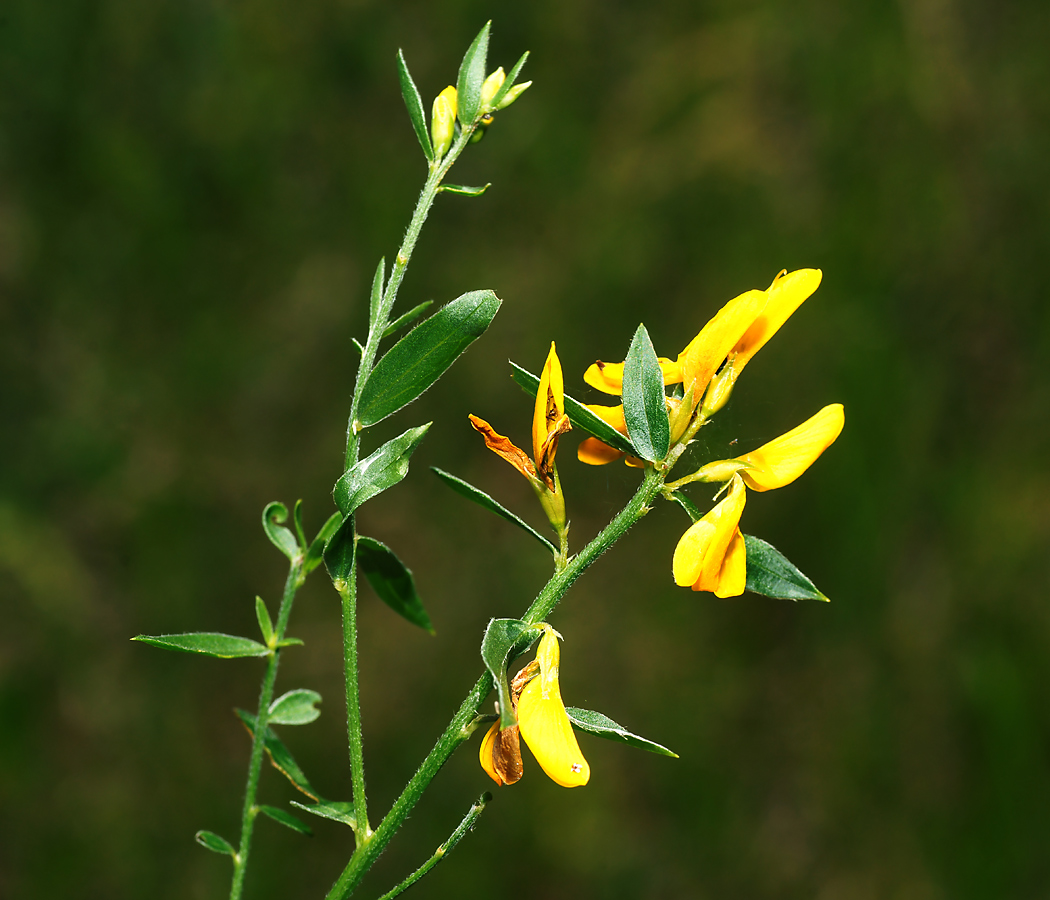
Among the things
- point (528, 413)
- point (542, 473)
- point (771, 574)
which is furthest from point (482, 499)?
point (528, 413)

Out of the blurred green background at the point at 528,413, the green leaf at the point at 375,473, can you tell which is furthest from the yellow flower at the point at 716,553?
the blurred green background at the point at 528,413

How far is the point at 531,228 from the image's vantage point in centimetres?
219

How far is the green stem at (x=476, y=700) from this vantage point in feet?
1.23

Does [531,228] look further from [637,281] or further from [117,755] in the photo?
[117,755]

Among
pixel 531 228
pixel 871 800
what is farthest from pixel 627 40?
pixel 871 800

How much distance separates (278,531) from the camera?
507mm

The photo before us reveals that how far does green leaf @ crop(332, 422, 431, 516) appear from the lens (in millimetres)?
390

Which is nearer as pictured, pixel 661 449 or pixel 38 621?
pixel 661 449

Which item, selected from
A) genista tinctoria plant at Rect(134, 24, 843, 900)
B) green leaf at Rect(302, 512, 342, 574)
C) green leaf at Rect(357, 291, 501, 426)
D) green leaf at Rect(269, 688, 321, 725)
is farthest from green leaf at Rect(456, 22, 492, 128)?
green leaf at Rect(269, 688, 321, 725)

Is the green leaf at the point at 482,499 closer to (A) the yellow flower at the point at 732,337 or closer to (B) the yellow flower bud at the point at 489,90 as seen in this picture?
(A) the yellow flower at the point at 732,337

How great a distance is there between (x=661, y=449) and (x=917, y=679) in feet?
6.64

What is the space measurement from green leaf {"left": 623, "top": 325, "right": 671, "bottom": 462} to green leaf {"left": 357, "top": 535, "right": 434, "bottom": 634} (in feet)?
0.55

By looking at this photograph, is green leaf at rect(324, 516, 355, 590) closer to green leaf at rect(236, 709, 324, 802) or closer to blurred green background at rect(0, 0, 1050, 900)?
green leaf at rect(236, 709, 324, 802)

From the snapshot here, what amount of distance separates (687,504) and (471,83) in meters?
0.23
